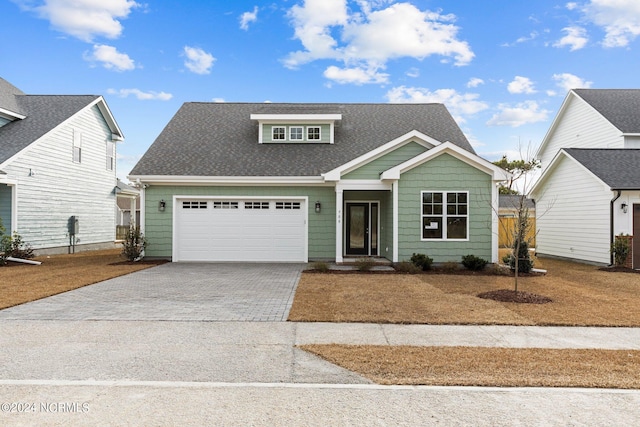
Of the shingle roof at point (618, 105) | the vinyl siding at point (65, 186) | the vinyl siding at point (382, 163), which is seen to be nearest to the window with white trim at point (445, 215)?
the vinyl siding at point (382, 163)

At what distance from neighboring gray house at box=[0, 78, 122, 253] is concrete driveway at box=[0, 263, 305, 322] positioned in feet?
25.7

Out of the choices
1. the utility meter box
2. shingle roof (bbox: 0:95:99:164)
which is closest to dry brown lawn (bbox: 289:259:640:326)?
shingle roof (bbox: 0:95:99:164)

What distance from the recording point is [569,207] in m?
17.6

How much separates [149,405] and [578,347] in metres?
5.15

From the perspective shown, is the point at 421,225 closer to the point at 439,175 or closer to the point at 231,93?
the point at 439,175

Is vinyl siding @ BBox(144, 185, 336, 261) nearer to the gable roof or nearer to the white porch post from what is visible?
the white porch post

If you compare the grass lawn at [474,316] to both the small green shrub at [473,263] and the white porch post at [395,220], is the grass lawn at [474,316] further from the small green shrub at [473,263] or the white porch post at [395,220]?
the white porch post at [395,220]

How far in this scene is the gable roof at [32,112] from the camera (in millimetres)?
17044

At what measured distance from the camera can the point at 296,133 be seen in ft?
59.8

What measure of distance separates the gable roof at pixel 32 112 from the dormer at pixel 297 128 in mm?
8673

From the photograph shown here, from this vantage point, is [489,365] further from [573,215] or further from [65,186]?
[65,186]

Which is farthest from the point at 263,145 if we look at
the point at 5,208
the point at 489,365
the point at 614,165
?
the point at 489,365

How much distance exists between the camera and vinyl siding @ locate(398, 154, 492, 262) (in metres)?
13.9

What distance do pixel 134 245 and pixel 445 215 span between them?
1071 cm
